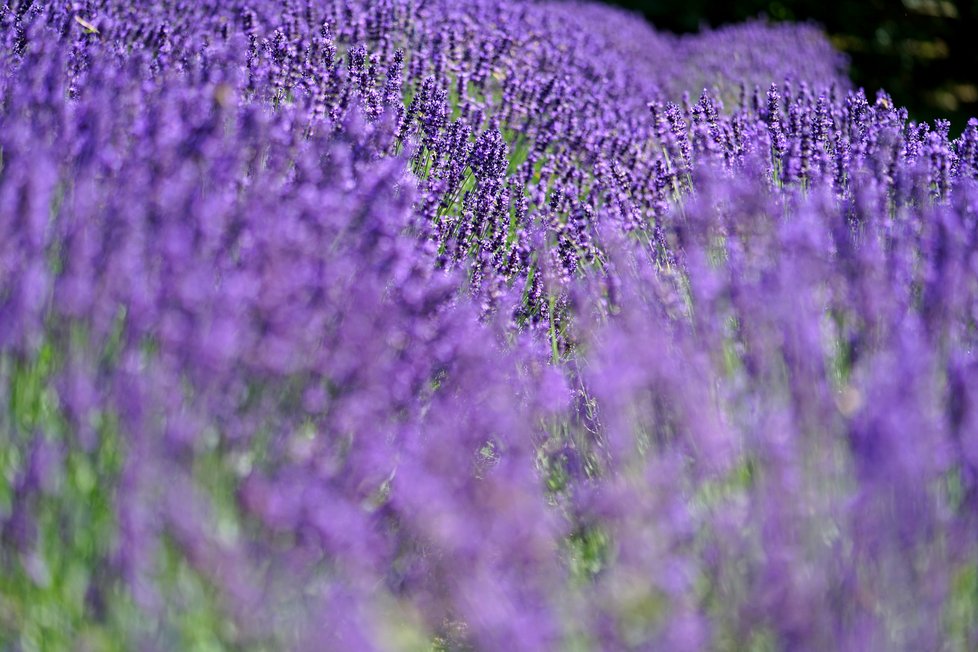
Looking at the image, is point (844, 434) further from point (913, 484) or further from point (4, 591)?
point (4, 591)

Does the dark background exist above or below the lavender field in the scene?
below

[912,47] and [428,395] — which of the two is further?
[912,47]

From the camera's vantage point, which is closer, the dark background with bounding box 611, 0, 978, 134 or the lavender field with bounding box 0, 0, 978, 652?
the lavender field with bounding box 0, 0, 978, 652

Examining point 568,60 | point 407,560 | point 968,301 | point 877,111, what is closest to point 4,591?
point 407,560

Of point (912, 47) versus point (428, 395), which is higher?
point (428, 395)
